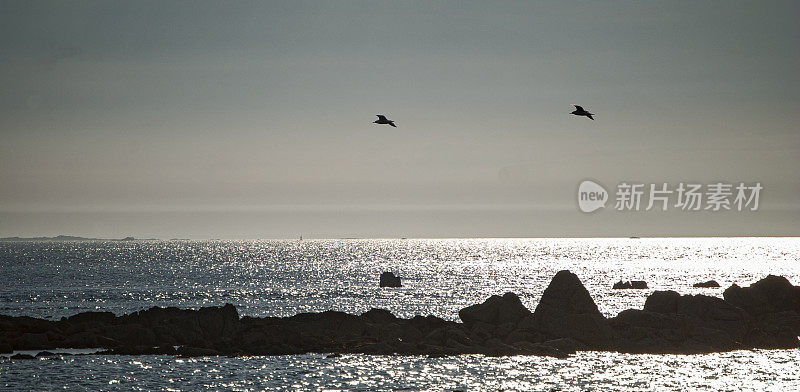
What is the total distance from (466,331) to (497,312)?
9.57 feet

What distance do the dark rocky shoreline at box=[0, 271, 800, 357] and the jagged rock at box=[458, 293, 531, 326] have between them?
72 mm

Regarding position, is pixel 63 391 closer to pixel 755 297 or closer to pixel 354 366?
pixel 354 366

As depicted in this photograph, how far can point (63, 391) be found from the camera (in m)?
39.9

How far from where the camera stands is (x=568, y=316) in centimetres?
5588

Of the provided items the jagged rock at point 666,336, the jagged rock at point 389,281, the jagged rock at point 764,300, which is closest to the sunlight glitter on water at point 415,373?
the jagged rock at point 666,336

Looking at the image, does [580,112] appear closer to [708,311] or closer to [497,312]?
[497,312]

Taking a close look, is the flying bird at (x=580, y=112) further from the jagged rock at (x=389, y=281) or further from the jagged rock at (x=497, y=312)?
the jagged rock at (x=389, y=281)

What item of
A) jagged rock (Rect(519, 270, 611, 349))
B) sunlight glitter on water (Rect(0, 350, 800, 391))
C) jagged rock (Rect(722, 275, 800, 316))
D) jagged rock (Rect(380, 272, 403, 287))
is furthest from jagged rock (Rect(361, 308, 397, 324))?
jagged rock (Rect(380, 272, 403, 287))

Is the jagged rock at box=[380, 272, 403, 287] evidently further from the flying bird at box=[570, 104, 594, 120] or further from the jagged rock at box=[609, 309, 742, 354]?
the flying bird at box=[570, 104, 594, 120]

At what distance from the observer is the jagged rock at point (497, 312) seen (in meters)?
57.5

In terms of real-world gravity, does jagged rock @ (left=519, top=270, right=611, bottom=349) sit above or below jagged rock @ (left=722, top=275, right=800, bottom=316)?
below

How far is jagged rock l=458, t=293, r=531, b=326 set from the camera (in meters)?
57.5

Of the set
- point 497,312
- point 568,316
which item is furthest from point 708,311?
point 497,312

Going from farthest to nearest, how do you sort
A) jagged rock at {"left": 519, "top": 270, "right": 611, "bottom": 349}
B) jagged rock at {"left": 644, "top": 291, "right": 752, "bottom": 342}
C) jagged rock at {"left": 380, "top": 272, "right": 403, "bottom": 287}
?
jagged rock at {"left": 380, "top": 272, "right": 403, "bottom": 287} < jagged rock at {"left": 644, "top": 291, "right": 752, "bottom": 342} < jagged rock at {"left": 519, "top": 270, "right": 611, "bottom": 349}
